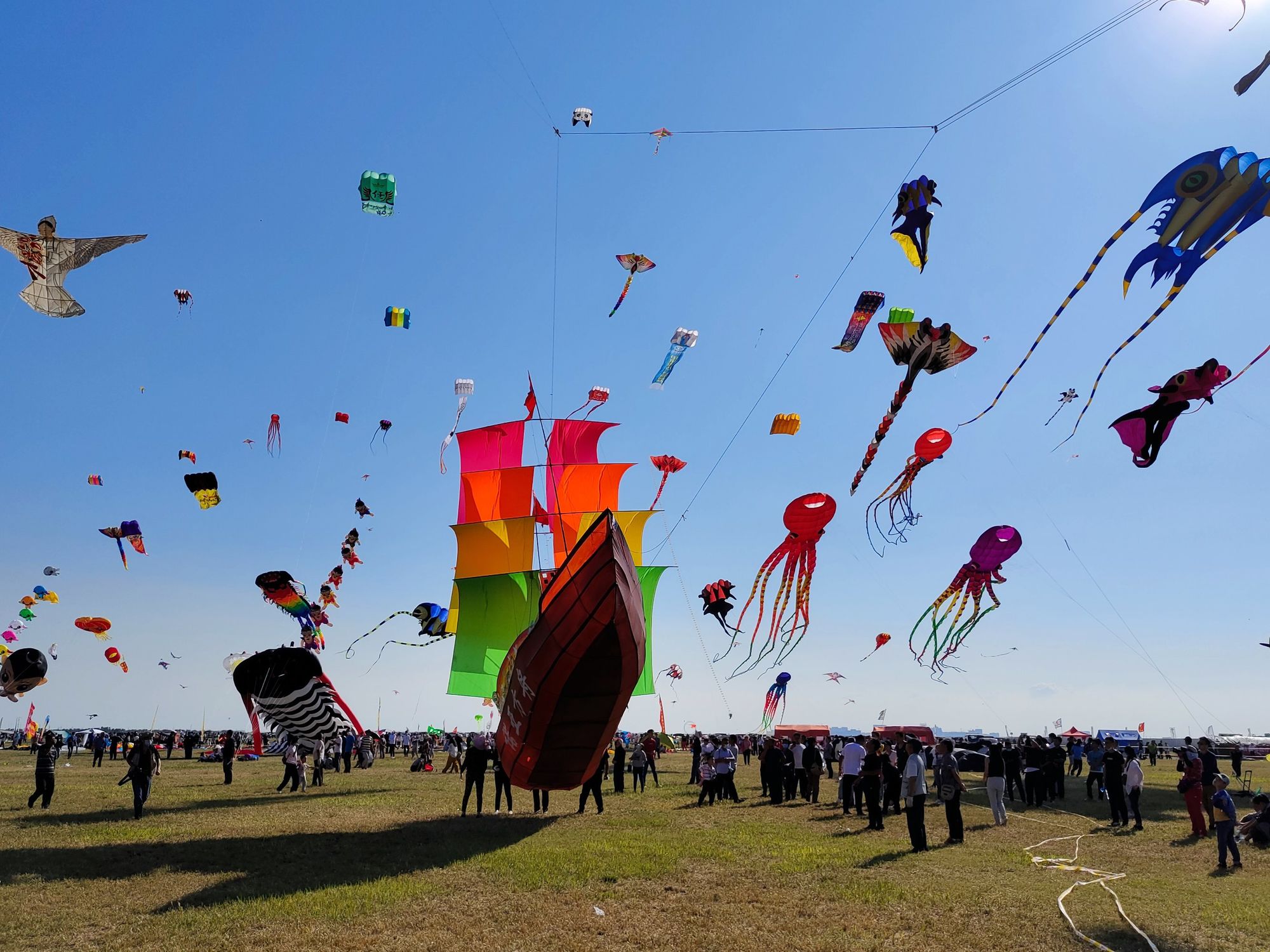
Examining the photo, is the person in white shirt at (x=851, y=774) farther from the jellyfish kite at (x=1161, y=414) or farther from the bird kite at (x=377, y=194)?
the bird kite at (x=377, y=194)

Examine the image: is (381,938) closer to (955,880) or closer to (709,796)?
(955,880)

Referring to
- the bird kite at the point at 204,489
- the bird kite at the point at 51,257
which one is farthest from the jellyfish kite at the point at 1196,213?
the bird kite at the point at 204,489

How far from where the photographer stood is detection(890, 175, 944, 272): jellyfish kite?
15.8m

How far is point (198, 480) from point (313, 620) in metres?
10.9

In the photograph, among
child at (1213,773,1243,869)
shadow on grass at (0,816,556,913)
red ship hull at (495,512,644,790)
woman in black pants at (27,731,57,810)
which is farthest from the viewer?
woman in black pants at (27,731,57,810)

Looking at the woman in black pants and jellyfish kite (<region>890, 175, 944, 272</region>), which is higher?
jellyfish kite (<region>890, 175, 944, 272</region>)

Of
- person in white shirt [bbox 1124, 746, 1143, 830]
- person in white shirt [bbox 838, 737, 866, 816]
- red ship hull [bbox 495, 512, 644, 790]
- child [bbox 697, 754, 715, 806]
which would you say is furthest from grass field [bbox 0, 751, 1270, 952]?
child [bbox 697, 754, 715, 806]

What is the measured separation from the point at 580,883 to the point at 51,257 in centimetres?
1373

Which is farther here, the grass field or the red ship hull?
the red ship hull

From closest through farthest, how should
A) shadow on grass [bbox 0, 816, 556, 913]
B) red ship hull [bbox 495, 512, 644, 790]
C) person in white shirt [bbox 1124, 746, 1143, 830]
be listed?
shadow on grass [bbox 0, 816, 556, 913]
red ship hull [bbox 495, 512, 644, 790]
person in white shirt [bbox 1124, 746, 1143, 830]

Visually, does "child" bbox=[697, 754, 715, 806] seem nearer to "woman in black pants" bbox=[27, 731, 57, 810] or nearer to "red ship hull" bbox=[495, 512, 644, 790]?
"red ship hull" bbox=[495, 512, 644, 790]

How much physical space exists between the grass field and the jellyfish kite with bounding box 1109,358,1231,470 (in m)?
6.69

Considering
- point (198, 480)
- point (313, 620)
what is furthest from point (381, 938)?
point (313, 620)

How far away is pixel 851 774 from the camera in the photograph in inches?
700
